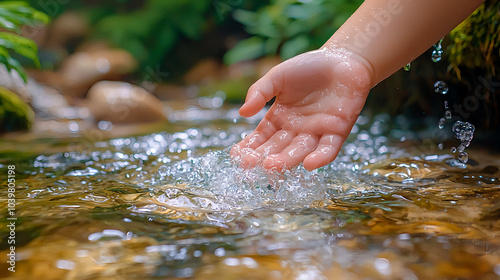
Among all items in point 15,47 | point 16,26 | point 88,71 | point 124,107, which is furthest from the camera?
point 88,71

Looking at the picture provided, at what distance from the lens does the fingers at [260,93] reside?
1.83 metres

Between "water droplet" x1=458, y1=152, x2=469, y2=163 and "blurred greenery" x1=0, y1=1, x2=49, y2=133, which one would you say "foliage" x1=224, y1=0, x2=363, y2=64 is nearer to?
"water droplet" x1=458, y1=152, x2=469, y2=163

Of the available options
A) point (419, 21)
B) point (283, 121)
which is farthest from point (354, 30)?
point (283, 121)

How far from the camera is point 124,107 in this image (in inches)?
221

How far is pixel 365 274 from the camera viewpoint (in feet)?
3.59

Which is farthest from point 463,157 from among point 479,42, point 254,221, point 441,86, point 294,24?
point 294,24

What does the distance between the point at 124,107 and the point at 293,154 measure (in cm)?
424

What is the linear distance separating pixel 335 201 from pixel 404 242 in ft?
1.51

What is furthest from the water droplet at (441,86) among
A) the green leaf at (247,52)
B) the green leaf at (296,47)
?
the green leaf at (247,52)

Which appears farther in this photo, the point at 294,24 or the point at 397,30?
the point at 294,24

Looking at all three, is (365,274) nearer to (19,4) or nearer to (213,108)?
(19,4)

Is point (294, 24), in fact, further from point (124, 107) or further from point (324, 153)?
point (324, 153)

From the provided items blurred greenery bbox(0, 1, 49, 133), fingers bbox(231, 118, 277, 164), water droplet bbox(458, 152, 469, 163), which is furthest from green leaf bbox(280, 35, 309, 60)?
fingers bbox(231, 118, 277, 164)

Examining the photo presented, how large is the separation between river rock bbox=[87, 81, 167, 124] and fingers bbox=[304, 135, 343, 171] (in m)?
4.06
